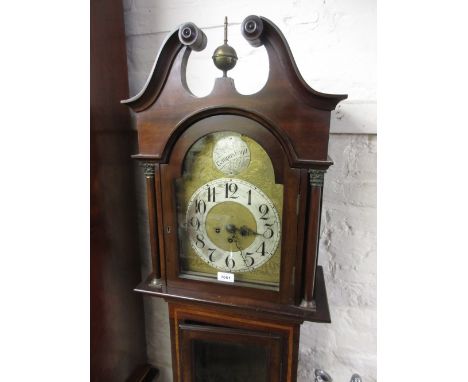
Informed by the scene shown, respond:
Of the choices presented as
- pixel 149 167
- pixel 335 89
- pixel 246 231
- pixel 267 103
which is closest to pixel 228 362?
pixel 246 231

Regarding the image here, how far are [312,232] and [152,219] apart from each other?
0.37 metres

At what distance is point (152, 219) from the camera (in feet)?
2.21

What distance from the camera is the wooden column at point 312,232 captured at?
557 mm

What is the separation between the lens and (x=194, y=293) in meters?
0.69

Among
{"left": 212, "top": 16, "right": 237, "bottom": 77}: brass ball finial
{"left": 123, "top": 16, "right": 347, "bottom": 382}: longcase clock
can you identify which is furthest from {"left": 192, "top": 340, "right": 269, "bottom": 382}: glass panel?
{"left": 212, "top": 16, "right": 237, "bottom": 77}: brass ball finial

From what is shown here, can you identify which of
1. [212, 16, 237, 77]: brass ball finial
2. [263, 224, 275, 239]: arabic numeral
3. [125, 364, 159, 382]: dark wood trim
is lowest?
[125, 364, 159, 382]: dark wood trim

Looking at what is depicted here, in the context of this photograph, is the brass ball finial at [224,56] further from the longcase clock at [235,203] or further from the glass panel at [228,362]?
the glass panel at [228,362]

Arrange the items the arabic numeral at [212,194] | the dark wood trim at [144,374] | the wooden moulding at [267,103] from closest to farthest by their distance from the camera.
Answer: the wooden moulding at [267,103], the arabic numeral at [212,194], the dark wood trim at [144,374]

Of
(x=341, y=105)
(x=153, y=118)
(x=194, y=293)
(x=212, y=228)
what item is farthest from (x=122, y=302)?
(x=341, y=105)

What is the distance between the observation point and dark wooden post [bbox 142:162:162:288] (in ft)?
2.11

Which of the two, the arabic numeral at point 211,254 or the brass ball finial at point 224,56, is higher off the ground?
the brass ball finial at point 224,56

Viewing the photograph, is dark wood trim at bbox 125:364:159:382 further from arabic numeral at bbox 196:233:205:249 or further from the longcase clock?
arabic numeral at bbox 196:233:205:249

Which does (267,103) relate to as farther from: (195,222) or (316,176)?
(195,222)

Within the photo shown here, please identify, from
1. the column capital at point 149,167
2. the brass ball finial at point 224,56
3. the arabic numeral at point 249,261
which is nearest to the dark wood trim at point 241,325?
the arabic numeral at point 249,261
